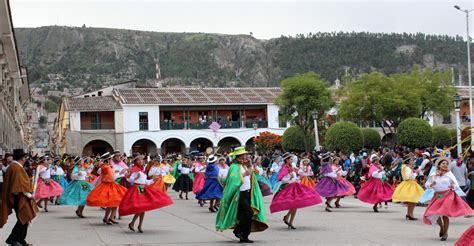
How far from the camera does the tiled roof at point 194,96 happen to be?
232 feet

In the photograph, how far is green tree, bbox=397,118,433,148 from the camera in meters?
47.5

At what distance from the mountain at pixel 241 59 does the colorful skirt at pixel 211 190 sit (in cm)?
12086

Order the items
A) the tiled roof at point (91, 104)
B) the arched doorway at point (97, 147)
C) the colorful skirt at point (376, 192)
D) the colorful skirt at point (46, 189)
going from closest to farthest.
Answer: the colorful skirt at point (376, 192)
the colorful skirt at point (46, 189)
the tiled roof at point (91, 104)
the arched doorway at point (97, 147)

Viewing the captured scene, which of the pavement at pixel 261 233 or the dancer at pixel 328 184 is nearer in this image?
the pavement at pixel 261 233

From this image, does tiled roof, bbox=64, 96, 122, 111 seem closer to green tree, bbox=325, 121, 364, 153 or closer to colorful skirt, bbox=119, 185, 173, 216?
green tree, bbox=325, 121, 364, 153

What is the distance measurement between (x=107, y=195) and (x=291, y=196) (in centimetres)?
442

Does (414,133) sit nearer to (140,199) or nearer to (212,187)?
(212,187)

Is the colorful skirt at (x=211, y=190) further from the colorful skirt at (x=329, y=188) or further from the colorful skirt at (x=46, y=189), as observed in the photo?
the colorful skirt at (x=46, y=189)

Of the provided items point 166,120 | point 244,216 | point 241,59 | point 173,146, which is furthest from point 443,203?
point 241,59

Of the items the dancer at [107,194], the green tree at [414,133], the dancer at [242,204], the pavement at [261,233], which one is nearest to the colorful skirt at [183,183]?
the pavement at [261,233]

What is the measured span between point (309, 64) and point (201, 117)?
7917 cm

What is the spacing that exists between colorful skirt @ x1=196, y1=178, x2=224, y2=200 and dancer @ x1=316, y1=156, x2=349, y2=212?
3000mm

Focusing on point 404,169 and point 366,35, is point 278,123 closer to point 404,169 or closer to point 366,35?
point 404,169

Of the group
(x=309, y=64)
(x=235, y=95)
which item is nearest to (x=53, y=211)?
(x=235, y=95)
